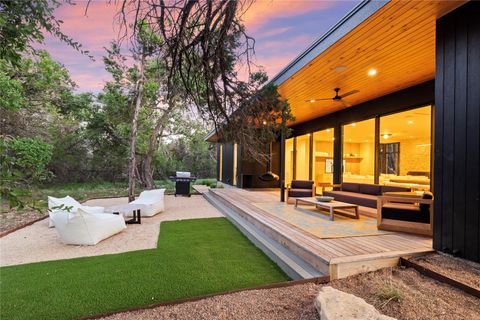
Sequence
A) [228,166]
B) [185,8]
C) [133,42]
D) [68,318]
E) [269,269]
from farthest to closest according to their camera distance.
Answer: [228,166] < [269,269] < [68,318] < [133,42] < [185,8]

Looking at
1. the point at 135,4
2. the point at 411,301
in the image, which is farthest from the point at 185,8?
the point at 411,301

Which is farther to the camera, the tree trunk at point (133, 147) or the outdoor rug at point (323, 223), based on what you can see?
the tree trunk at point (133, 147)

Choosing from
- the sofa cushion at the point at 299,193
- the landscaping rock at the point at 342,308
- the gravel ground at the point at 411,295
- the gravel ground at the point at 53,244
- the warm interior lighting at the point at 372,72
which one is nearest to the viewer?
the landscaping rock at the point at 342,308

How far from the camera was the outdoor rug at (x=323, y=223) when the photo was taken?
3.88m

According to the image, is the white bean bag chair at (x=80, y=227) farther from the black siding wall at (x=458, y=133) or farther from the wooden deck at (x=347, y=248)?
the black siding wall at (x=458, y=133)

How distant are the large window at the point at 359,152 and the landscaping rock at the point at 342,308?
5.32 m

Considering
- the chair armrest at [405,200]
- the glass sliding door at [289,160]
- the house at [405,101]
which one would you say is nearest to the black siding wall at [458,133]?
the house at [405,101]

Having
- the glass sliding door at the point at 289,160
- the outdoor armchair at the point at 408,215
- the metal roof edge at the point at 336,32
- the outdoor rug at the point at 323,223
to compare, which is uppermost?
the metal roof edge at the point at 336,32

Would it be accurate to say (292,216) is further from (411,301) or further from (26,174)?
(26,174)

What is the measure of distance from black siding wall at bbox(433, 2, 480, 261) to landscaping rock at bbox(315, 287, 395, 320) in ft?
5.77

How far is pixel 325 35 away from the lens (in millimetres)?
3844

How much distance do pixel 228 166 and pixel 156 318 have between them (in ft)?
40.3

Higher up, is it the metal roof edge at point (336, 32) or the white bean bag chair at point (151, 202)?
the metal roof edge at point (336, 32)

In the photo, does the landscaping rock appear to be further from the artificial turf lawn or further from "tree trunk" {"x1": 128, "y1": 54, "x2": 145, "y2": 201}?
"tree trunk" {"x1": 128, "y1": 54, "x2": 145, "y2": 201}
